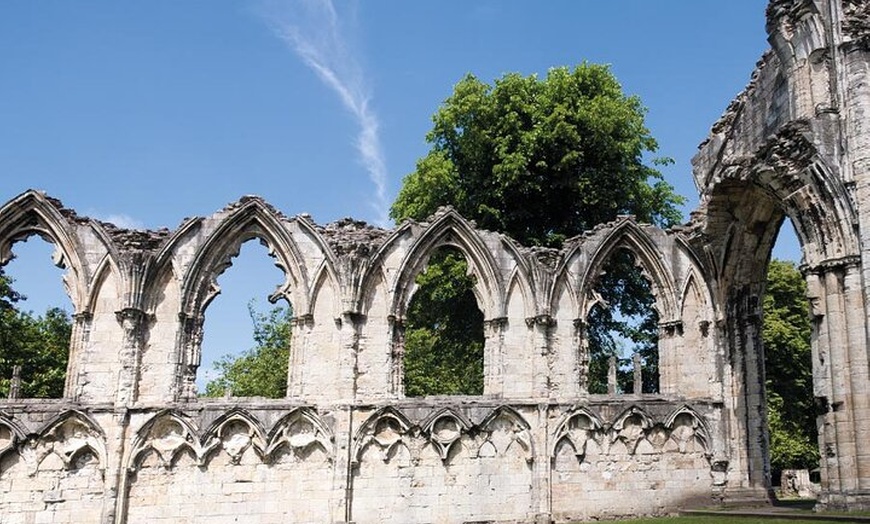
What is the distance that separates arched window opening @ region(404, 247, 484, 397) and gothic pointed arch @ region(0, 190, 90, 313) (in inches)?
276

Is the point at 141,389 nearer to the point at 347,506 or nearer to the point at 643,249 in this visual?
the point at 347,506

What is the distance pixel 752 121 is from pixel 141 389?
10.8 metres

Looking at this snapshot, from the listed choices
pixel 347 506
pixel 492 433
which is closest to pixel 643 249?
pixel 492 433

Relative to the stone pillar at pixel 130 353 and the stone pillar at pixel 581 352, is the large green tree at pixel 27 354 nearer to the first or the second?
the stone pillar at pixel 130 353

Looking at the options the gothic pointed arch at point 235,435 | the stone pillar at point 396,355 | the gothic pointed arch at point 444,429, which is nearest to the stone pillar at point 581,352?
the gothic pointed arch at point 444,429

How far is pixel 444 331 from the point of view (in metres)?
21.7

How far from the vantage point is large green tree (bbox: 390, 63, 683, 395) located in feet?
67.1

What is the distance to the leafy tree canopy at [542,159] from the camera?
66.9 ft

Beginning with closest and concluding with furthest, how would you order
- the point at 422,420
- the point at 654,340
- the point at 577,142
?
the point at 422,420, the point at 577,142, the point at 654,340

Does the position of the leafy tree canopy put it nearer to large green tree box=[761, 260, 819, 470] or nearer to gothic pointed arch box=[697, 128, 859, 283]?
gothic pointed arch box=[697, 128, 859, 283]

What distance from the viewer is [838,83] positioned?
36.8 ft

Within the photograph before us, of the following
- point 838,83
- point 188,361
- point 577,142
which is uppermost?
point 577,142

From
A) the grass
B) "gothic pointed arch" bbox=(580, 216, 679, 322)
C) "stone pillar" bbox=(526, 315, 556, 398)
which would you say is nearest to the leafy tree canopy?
"gothic pointed arch" bbox=(580, 216, 679, 322)

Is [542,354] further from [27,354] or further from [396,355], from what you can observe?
[27,354]
